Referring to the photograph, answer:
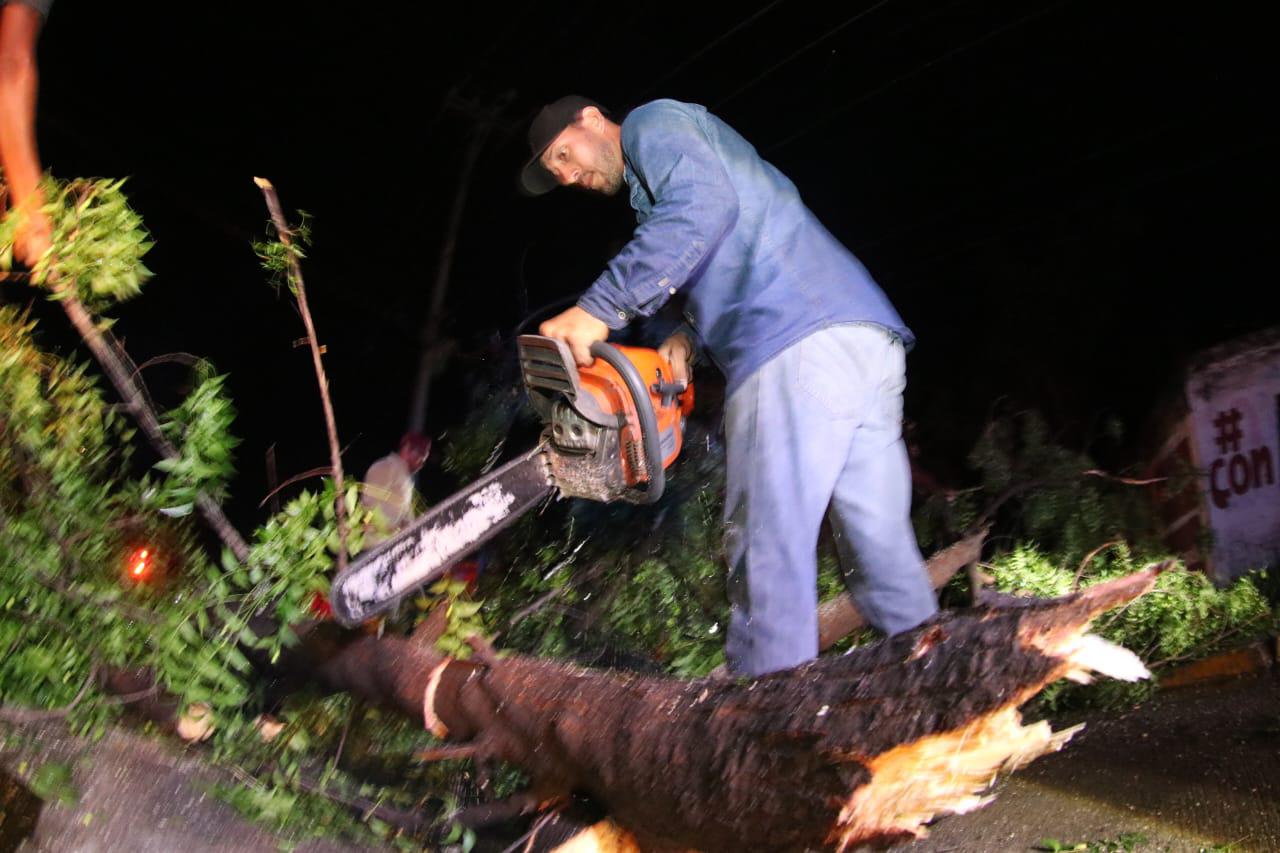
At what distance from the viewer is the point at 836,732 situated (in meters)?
1.05

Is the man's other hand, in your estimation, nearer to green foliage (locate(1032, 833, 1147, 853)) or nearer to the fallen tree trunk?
the fallen tree trunk

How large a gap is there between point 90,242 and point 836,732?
2075 millimetres

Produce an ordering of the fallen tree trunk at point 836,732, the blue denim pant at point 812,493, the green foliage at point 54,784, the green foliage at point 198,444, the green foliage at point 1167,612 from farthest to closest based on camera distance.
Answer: the green foliage at point 1167,612 → the green foliage at point 198,444 → the blue denim pant at point 812,493 → the green foliage at point 54,784 → the fallen tree trunk at point 836,732

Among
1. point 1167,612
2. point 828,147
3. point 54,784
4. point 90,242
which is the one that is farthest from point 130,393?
point 828,147

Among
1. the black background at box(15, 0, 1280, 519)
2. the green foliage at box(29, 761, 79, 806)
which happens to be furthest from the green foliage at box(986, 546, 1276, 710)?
the green foliage at box(29, 761, 79, 806)

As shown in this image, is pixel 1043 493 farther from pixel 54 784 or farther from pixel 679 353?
pixel 54 784

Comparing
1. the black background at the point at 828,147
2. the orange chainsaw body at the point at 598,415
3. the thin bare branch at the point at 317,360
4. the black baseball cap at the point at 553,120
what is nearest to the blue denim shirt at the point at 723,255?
the orange chainsaw body at the point at 598,415

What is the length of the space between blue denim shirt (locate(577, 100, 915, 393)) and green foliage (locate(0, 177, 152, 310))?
1.20m

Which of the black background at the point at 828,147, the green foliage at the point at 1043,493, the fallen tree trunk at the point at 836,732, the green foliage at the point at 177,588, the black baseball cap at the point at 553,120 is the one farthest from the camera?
the black background at the point at 828,147

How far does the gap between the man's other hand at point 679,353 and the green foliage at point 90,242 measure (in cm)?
136

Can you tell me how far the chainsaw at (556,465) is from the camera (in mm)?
1864

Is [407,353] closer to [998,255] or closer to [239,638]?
[998,255]

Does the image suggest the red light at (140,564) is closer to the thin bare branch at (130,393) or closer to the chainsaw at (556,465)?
the thin bare branch at (130,393)

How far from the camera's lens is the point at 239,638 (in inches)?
78.0
